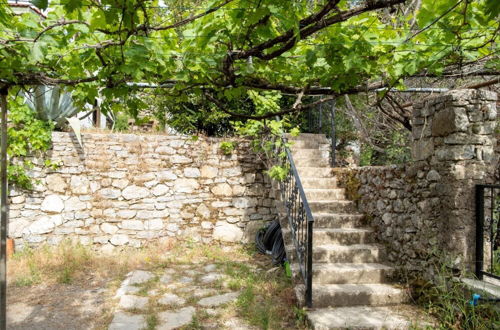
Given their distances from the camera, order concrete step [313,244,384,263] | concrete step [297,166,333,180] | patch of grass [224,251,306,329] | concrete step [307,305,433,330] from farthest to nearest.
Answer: concrete step [297,166,333,180] < concrete step [313,244,384,263] < patch of grass [224,251,306,329] < concrete step [307,305,433,330]

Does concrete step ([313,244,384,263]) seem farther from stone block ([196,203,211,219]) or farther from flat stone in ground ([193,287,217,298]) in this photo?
stone block ([196,203,211,219])

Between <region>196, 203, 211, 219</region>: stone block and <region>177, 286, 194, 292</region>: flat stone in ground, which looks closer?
<region>177, 286, 194, 292</region>: flat stone in ground

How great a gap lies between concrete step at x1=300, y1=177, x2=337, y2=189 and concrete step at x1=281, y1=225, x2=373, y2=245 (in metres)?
1.01

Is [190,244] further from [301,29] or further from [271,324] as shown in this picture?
[301,29]

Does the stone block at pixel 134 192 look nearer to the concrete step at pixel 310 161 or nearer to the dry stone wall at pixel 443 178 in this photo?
the concrete step at pixel 310 161

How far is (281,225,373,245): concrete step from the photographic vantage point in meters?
4.21

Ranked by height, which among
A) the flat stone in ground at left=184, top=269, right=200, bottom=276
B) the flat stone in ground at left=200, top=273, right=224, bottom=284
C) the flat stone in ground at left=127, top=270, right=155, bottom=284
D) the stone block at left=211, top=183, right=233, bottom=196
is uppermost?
the stone block at left=211, top=183, right=233, bottom=196

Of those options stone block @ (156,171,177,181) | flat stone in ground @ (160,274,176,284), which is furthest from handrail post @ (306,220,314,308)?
stone block @ (156,171,177,181)

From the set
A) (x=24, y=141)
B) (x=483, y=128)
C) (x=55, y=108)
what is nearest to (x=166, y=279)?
(x=24, y=141)

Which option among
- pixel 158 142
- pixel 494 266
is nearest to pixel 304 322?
pixel 494 266

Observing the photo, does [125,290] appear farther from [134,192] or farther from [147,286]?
[134,192]

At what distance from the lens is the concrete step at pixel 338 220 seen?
14.6ft

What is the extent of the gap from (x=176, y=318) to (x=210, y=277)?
1.23 m

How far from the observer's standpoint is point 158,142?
601 cm
